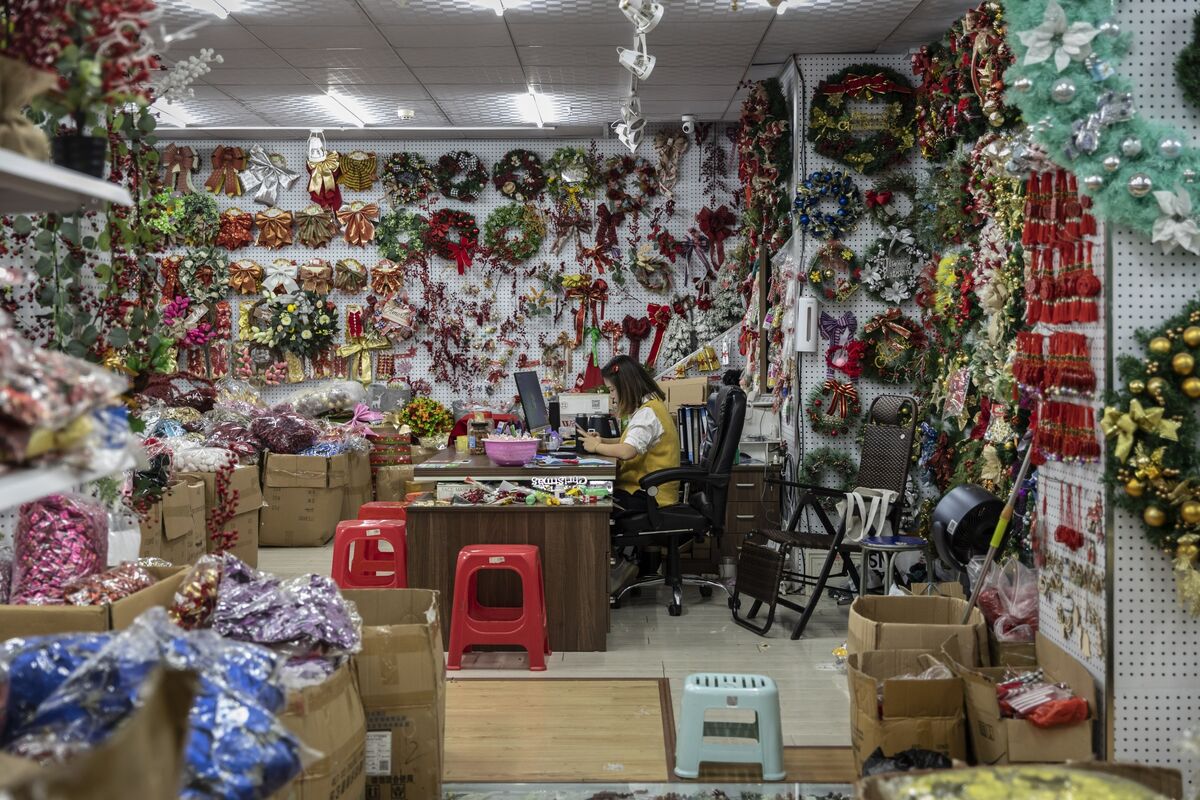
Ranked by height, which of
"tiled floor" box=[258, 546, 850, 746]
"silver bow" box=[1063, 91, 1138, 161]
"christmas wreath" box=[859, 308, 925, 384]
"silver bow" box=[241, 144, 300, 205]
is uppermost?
"silver bow" box=[241, 144, 300, 205]

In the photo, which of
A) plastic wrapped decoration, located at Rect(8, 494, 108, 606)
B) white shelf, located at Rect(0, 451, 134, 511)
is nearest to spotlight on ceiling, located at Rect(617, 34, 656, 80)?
plastic wrapped decoration, located at Rect(8, 494, 108, 606)

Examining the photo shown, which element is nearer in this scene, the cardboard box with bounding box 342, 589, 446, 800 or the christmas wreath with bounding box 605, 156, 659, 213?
the cardboard box with bounding box 342, 589, 446, 800

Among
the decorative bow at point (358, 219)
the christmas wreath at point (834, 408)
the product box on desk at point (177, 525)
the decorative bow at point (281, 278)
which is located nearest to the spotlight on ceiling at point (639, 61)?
the christmas wreath at point (834, 408)

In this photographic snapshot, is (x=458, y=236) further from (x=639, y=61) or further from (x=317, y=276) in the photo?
(x=639, y=61)

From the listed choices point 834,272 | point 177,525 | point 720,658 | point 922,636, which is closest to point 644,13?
point 834,272

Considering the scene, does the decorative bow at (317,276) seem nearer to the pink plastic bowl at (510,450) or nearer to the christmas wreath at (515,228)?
the christmas wreath at (515,228)

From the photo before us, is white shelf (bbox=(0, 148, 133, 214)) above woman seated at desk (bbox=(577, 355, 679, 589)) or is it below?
above

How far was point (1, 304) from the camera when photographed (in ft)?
9.89

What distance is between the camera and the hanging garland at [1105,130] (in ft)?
9.81

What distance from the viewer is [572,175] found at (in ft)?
30.0

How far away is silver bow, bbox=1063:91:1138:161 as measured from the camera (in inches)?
119

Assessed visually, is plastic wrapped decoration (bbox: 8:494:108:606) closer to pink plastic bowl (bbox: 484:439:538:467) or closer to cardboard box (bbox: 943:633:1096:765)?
cardboard box (bbox: 943:633:1096:765)

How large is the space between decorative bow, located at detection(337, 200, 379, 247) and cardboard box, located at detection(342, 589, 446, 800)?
6502mm

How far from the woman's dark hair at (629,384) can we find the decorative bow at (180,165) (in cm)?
487
